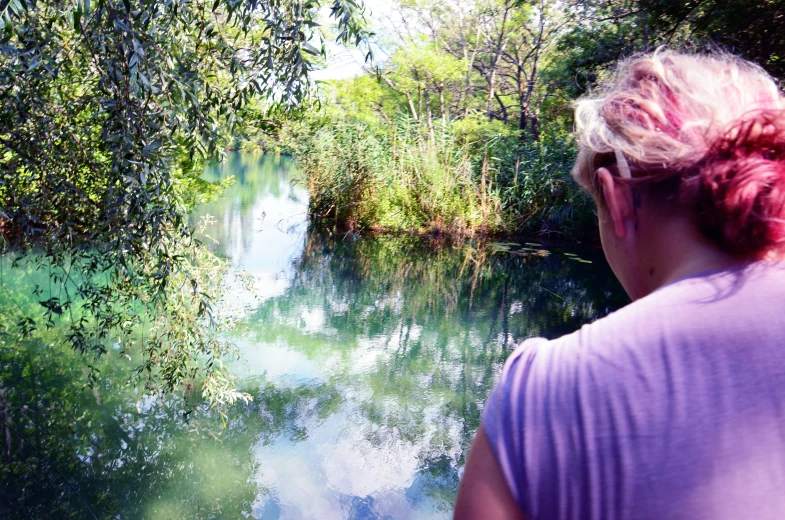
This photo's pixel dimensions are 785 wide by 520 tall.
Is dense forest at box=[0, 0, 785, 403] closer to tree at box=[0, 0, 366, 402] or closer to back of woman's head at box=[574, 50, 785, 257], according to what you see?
tree at box=[0, 0, 366, 402]

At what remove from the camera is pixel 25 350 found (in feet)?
17.0

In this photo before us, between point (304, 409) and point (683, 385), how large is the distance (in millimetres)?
4236

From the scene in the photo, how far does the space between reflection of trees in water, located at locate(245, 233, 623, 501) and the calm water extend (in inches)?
0.8

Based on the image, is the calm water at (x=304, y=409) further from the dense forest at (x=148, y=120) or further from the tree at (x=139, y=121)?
the tree at (x=139, y=121)

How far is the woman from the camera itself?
0.55m

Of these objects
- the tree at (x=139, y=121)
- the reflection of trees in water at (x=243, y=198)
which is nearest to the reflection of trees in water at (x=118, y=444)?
the tree at (x=139, y=121)

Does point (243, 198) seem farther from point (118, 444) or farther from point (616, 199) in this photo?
point (616, 199)

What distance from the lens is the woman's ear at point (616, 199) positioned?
663mm

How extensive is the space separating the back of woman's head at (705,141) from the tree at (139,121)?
1979 millimetres

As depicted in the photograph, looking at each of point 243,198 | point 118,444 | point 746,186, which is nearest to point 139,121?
point 118,444

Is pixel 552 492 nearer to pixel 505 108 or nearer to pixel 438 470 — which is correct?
pixel 438 470

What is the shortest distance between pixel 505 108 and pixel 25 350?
40.6 ft

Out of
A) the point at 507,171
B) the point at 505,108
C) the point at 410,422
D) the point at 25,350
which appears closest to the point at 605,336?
the point at 410,422

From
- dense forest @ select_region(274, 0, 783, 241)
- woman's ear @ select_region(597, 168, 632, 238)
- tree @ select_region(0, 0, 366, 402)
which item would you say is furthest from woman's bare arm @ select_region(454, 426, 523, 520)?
dense forest @ select_region(274, 0, 783, 241)
